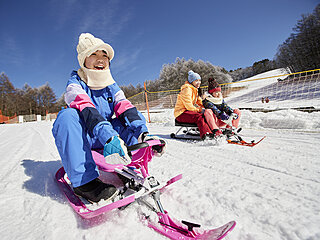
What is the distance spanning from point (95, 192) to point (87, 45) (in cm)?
124

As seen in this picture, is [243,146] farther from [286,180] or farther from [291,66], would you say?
[291,66]

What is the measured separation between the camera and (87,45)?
1448mm

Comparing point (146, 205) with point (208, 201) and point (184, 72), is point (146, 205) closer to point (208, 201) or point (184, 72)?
point (208, 201)

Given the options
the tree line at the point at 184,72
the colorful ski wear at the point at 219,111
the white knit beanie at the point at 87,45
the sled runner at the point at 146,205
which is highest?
the tree line at the point at 184,72

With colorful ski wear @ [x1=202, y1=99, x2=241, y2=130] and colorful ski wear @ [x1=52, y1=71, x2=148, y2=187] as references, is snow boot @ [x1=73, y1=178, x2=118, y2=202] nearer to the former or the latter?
colorful ski wear @ [x1=52, y1=71, x2=148, y2=187]

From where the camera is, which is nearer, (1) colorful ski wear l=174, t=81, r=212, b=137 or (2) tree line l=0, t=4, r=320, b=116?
(1) colorful ski wear l=174, t=81, r=212, b=137

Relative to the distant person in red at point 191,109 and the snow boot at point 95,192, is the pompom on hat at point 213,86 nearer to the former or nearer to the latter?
the distant person in red at point 191,109

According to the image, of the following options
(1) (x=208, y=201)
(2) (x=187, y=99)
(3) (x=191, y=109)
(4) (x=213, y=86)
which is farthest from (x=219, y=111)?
(1) (x=208, y=201)

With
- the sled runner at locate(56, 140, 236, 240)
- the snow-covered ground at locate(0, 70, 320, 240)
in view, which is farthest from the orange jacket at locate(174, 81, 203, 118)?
the sled runner at locate(56, 140, 236, 240)

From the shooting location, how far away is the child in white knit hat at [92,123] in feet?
3.42

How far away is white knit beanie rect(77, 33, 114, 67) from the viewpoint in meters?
1.43

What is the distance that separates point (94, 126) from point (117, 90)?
0.73m

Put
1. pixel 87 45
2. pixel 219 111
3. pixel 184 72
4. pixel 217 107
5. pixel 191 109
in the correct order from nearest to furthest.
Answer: pixel 87 45
pixel 191 109
pixel 219 111
pixel 217 107
pixel 184 72

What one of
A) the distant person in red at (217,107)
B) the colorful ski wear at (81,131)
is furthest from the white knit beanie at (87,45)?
the distant person in red at (217,107)
